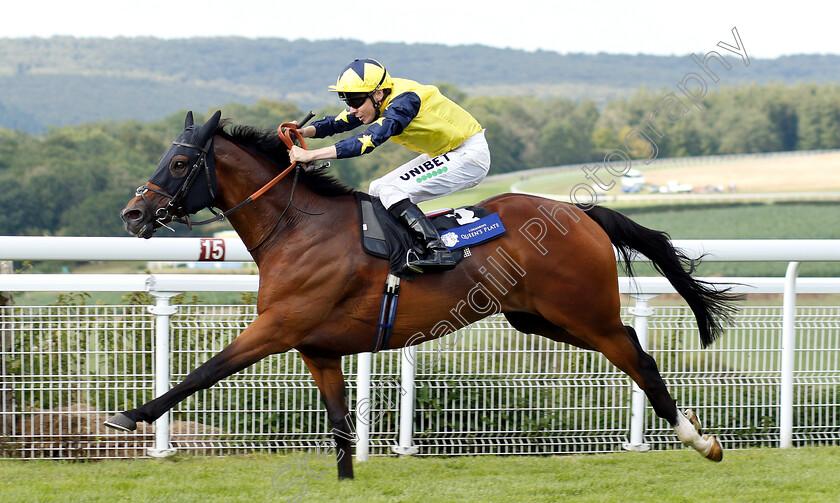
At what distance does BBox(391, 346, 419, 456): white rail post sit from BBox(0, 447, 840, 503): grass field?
5.0 inches

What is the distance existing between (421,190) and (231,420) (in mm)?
1672

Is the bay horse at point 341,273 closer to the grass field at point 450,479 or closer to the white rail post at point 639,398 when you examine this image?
the grass field at point 450,479

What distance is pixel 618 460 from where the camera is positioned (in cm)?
433

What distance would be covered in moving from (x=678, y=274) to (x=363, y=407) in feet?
5.95

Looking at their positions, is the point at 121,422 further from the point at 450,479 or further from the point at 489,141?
the point at 489,141

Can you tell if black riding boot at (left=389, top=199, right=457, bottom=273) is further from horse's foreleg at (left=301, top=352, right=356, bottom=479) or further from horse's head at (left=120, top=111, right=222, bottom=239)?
horse's head at (left=120, top=111, right=222, bottom=239)

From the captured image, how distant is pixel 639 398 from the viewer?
458cm

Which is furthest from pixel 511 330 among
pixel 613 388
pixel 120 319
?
pixel 120 319

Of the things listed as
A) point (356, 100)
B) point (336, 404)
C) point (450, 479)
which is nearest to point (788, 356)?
point (450, 479)

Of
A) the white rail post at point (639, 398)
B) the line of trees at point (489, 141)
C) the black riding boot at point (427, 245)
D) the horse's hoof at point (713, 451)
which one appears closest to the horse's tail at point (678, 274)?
the white rail post at point (639, 398)

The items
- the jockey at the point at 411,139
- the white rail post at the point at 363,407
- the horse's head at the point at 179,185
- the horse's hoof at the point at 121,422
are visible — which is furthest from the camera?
the white rail post at the point at 363,407

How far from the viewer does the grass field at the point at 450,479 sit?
359 centimetres

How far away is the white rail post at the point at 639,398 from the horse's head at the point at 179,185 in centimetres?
235

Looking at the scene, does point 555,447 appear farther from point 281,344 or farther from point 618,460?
point 281,344
